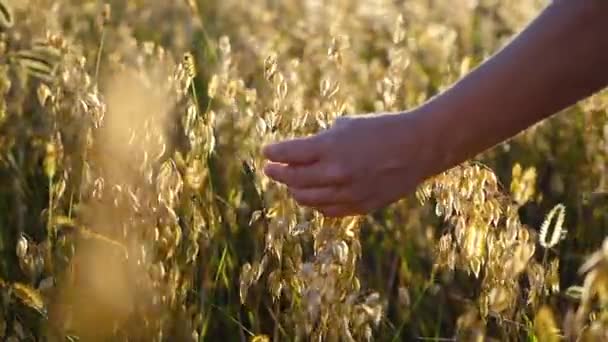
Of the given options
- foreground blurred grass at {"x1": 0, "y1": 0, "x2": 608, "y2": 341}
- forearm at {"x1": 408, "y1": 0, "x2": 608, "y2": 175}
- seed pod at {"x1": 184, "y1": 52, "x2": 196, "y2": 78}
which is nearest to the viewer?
forearm at {"x1": 408, "y1": 0, "x2": 608, "y2": 175}

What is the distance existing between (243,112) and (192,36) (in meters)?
0.95

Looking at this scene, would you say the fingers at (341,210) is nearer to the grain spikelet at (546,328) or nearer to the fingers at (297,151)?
the fingers at (297,151)

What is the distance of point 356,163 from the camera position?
1.23m

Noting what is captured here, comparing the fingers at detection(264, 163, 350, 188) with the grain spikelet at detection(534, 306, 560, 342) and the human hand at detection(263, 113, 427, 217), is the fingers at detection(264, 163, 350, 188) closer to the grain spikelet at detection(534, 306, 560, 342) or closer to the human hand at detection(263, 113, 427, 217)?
the human hand at detection(263, 113, 427, 217)

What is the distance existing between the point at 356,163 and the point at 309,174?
46mm

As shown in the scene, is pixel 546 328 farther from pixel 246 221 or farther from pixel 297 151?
pixel 246 221

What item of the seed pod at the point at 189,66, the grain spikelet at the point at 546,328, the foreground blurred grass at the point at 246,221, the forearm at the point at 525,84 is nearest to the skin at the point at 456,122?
the forearm at the point at 525,84

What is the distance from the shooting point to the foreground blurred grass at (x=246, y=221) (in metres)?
1.60

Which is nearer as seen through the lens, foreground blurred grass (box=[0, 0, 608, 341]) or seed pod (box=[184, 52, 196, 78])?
foreground blurred grass (box=[0, 0, 608, 341])

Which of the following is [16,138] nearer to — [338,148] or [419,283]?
A: [419,283]

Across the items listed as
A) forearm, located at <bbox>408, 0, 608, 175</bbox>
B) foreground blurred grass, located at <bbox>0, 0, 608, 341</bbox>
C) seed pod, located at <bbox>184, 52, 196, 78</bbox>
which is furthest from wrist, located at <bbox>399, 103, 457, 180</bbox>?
seed pod, located at <bbox>184, 52, 196, 78</bbox>

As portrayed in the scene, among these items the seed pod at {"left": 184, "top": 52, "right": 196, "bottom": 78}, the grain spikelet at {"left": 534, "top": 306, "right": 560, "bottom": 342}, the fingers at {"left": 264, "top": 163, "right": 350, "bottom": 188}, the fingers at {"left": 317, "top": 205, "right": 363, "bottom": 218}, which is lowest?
the grain spikelet at {"left": 534, "top": 306, "right": 560, "bottom": 342}

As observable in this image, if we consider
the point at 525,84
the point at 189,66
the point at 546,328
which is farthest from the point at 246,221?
the point at 525,84

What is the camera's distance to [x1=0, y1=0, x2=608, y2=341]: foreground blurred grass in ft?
5.25
